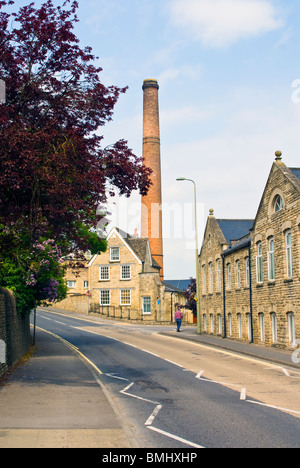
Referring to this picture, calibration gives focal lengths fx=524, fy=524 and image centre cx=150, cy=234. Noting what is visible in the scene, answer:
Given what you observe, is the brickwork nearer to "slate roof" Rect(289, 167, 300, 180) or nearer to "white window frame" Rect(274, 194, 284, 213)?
"white window frame" Rect(274, 194, 284, 213)

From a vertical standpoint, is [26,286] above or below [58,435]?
above

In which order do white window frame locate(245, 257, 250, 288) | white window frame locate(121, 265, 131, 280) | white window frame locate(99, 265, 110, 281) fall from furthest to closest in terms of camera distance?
white window frame locate(99, 265, 110, 281) → white window frame locate(121, 265, 131, 280) → white window frame locate(245, 257, 250, 288)

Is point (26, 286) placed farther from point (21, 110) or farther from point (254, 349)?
point (254, 349)

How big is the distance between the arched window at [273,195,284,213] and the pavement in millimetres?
8169

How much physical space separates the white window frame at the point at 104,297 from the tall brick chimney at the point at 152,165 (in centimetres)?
766

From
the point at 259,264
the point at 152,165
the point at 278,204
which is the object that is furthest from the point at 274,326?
the point at 152,165

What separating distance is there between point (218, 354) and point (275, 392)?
10442mm

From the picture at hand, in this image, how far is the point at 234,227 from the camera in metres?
39.3

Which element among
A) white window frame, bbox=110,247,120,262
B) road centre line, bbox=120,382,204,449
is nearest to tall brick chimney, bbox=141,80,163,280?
white window frame, bbox=110,247,120,262

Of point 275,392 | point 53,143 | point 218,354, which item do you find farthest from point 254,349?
point 53,143

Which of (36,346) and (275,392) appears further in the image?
(36,346)

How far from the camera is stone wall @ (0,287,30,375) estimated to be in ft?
52.9
